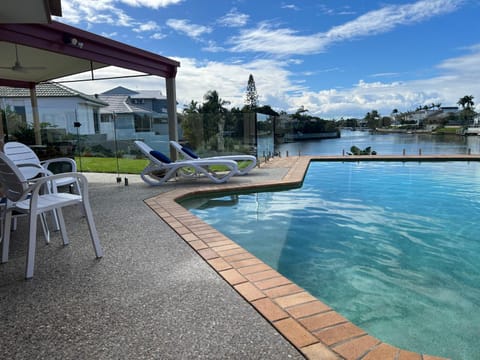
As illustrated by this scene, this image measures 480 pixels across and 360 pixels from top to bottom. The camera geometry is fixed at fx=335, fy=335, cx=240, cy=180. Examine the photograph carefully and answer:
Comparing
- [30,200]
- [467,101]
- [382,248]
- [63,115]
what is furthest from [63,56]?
[467,101]

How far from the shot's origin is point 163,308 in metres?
2.15

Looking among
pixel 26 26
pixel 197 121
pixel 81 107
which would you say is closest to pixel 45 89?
pixel 81 107

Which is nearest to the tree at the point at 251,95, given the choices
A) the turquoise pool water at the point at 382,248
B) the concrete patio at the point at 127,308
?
the turquoise pool water at the point at 382,248

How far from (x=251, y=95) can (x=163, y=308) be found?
168 ft

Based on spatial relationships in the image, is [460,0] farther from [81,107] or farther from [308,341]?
[308,341]

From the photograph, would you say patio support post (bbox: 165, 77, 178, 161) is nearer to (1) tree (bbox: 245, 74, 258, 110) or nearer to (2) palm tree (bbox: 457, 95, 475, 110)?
(1) tree (bbox: 245, 74, 258, 110)

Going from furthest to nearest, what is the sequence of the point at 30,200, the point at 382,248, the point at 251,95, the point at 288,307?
the point at 251,95 → the point at 382,248 → the point at 30,200 → the point at 288,307

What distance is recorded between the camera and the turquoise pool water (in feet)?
8.18

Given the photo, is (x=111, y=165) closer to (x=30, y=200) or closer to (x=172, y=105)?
(x=172, y=105)

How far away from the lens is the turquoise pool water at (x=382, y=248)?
2494mm

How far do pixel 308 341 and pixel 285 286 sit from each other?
2.15 feet

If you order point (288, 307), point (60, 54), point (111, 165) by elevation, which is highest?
point (60, 54)

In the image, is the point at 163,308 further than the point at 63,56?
No

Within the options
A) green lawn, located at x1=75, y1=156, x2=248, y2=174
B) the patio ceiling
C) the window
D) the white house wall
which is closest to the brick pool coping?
the patio ceiling
